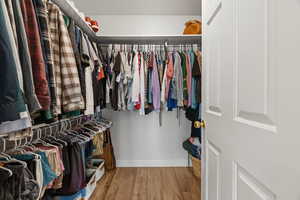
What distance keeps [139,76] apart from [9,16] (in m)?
1.74

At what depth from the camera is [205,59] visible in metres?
1.21

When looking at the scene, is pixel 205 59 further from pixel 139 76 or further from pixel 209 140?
pixel 139 76

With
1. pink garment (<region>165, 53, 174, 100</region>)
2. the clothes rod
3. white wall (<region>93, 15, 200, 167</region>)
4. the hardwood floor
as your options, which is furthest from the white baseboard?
the clothes rod


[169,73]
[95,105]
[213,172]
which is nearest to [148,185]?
[95,105]

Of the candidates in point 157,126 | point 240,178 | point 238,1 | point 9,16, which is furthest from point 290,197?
point 157,126

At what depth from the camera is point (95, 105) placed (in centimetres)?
202

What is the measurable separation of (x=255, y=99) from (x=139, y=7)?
2508mm

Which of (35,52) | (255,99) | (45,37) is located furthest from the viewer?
(45,37)

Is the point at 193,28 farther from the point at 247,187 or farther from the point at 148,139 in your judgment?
the point at 247,187

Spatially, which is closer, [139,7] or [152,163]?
[139,7]

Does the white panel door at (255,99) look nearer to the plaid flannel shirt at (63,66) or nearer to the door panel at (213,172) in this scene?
the door panel at (213,172)

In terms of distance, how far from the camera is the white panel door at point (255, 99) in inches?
18.1

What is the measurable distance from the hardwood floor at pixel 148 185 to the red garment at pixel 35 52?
1494mm

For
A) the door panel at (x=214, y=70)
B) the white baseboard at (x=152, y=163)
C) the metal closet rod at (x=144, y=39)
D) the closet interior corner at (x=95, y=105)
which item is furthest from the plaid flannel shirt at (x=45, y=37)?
the white baseboard at (x=152, y=163)
